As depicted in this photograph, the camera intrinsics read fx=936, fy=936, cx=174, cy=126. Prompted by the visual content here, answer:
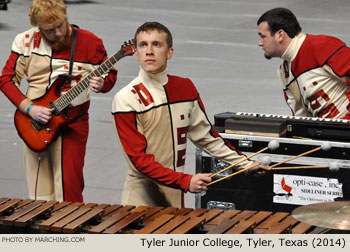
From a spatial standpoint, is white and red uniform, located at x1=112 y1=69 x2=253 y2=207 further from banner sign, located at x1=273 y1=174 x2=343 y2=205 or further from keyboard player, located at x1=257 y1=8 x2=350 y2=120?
keyboard player, located at x1=257 y1=8 x2=350 y2=120

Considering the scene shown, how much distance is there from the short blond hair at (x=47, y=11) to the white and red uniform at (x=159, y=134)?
107 cm

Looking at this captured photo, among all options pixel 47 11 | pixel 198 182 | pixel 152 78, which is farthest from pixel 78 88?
pixel 198 182

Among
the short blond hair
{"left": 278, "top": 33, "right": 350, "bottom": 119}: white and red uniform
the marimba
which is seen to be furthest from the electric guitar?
{"left": 278, "top": 33, "right": 350, "bottom": 119}: white and red uniform

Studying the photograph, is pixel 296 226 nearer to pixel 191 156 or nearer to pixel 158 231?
pixel 158 231

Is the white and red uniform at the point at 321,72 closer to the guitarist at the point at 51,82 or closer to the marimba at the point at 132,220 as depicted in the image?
the guitarist at the point at 51,82

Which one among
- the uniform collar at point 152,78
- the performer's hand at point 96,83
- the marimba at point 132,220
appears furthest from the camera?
the performer's hand at point 96,83

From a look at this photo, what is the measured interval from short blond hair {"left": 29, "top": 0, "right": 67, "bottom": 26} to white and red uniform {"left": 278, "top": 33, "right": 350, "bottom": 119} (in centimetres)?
167

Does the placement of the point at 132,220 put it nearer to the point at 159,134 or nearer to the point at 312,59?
the point at 159,134

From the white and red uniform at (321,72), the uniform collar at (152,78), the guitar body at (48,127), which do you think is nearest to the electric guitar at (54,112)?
the guitar body at (48,127)

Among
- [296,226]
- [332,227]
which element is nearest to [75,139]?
[296,226]

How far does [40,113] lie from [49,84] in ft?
0.73

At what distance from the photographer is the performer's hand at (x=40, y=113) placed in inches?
262

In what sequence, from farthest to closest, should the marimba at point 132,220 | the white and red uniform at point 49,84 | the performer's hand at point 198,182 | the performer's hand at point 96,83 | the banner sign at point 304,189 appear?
1. the white and red uniform at point 49,84
2. the performer's hand at point 96,83
3. the banner sign at point 304,189
4. the performer's hand at point 198,182
5. the marimba at point 132,220
